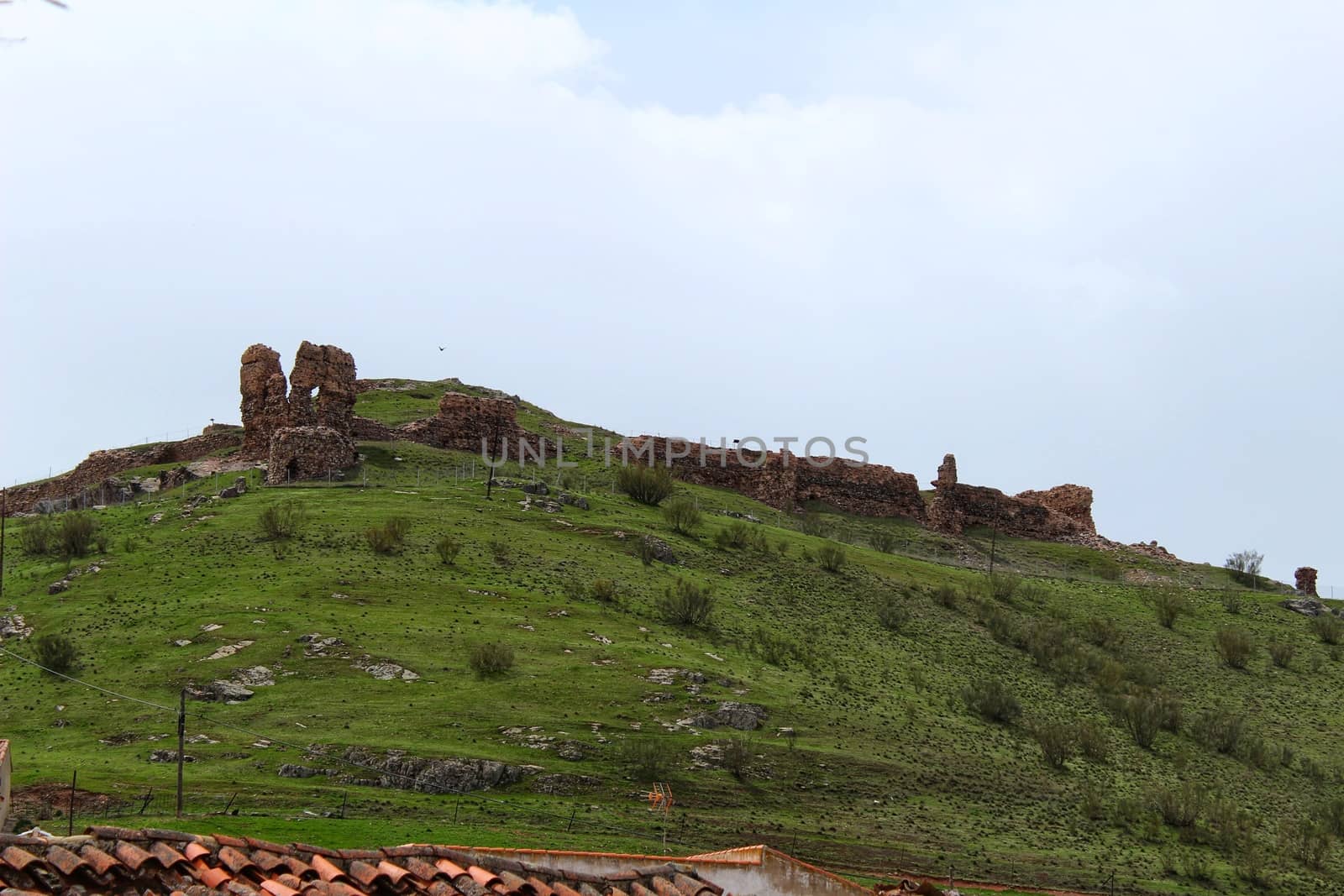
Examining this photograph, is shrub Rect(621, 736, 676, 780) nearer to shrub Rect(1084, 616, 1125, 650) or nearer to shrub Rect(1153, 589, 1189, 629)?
Result: shrub Rect(1084, 616, 1125, 650)

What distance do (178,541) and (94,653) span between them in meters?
9.66

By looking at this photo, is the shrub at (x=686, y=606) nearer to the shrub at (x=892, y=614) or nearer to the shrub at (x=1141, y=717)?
the shrub at (x=892, y=614)

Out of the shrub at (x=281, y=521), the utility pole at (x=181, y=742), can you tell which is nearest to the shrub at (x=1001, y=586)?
the shrub at (x=281, y=521)

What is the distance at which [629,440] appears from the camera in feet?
243

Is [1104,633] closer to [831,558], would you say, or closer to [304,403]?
[831,558]

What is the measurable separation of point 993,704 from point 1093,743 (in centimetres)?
315

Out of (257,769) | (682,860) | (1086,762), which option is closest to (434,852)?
(682,860)

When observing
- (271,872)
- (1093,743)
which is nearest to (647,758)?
(1093,743)

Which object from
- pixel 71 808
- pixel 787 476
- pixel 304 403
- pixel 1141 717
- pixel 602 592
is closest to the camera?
pixel 71 808

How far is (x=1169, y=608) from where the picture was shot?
207 ft

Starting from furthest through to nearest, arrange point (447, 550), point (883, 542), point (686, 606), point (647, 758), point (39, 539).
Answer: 1. point (883, 542)
2. point (39, 539)
3. point (447, 550)
4. point (686, 606)
5. point (647, 758)

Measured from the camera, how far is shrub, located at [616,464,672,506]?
64.6m

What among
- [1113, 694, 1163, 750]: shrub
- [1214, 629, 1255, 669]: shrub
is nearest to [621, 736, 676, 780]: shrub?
[1113, 694, 1163, 750]: shrub

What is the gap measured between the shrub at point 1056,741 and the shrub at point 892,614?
355 inches
